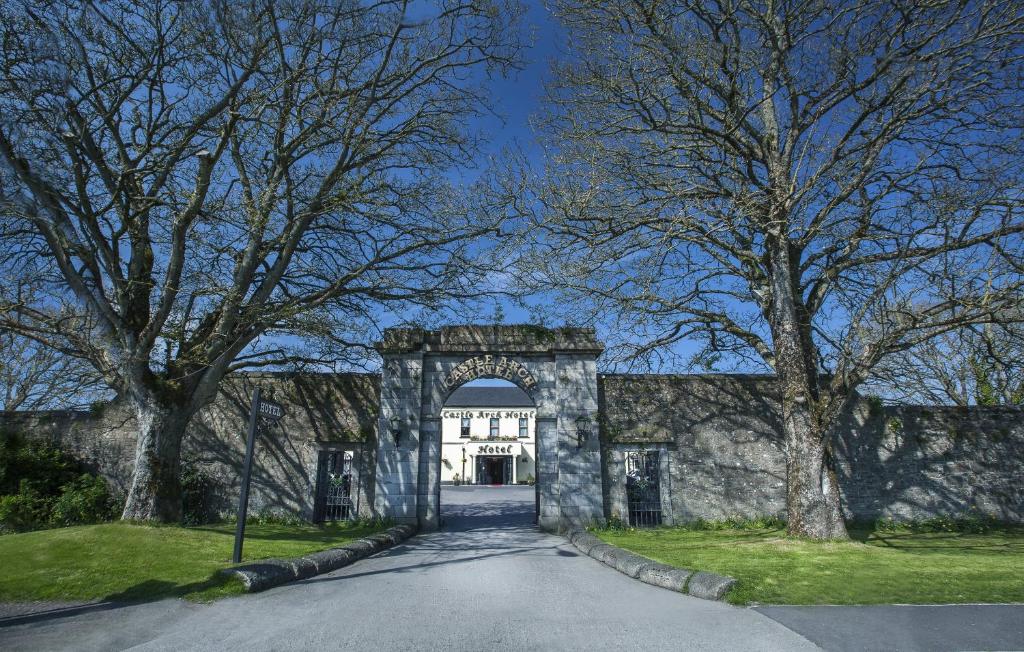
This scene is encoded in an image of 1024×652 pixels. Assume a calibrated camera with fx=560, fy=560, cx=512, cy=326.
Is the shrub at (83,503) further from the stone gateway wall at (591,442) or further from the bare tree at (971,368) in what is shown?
the bare tree at (971,368)

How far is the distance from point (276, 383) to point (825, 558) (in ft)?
41.8

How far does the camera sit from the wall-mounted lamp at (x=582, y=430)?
531 inches

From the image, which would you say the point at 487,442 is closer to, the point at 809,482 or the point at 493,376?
the point at 493,376

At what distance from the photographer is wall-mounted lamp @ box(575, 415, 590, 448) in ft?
44.2

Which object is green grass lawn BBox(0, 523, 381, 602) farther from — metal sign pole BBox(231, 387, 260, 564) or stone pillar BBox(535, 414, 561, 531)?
stone pillar BBox(535, 414, 561, 531)

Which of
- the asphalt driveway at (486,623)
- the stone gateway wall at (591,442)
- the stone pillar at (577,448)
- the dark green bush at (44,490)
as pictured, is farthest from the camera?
the stone gateway wall at (591,442)

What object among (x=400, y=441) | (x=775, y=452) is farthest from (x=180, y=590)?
(x=775, y=452)

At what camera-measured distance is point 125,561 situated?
7172mm

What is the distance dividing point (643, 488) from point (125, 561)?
1066cm

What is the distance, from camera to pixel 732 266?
12.6 meters

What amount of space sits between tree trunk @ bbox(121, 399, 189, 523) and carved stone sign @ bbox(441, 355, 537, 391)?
595 cm

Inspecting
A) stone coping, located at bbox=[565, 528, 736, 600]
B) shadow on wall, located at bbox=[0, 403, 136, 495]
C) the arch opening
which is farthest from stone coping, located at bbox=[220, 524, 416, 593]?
the arch opening

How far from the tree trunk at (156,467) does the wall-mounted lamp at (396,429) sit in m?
4.45

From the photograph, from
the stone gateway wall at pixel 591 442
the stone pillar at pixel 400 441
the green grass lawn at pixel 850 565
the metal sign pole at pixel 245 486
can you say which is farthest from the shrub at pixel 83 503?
the green grass lawn at pixel 850 565
